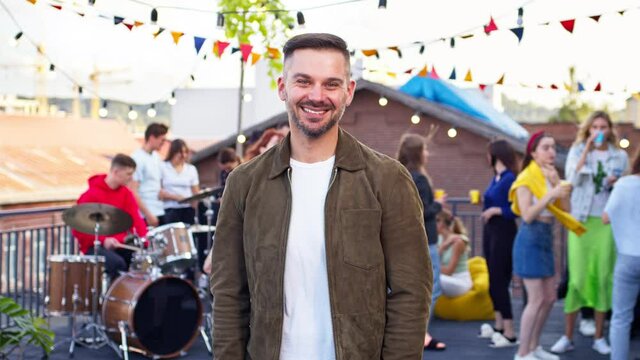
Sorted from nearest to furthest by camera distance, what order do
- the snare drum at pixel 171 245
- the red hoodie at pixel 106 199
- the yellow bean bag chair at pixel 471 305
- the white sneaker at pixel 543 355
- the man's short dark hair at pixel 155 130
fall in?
the white sneaker at pixel 543 355 < the snare drum at pixel 171 245 < the red hoodie at pixel 106 199 < the man's short dark hair at pixel 155 130 < the yellow bean bag chair at pixel 471 305

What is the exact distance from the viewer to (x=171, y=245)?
7.31 meters

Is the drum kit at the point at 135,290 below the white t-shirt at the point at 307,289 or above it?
below

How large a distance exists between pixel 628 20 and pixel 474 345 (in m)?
3.37

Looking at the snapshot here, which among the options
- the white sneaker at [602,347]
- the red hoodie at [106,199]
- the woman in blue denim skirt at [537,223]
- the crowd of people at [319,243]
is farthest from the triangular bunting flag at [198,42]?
the crowd of people at [319,243]

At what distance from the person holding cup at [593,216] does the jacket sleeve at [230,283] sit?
5.04 metres

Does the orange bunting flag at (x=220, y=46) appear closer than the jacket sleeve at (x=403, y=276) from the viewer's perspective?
No

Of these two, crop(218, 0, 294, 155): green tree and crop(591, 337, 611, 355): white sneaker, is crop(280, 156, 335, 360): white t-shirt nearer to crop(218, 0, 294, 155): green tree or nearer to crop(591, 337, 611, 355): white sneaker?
crop(591, 337, 611, 355): white sneaker

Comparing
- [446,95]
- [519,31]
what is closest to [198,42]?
[519,31]

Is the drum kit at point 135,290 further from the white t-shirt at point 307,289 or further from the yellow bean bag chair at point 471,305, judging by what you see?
the white t-shirt at point 307,289

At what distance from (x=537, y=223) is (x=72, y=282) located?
359cm

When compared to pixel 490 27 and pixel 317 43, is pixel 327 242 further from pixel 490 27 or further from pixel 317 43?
pixel 490 27

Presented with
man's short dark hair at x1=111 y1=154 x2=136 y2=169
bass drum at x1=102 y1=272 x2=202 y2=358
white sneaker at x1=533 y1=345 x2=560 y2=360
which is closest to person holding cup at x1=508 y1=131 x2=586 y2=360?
white sneaker at x1=533 y1=345 x2=560 y2=360

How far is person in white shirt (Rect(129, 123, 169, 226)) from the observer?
8811 mm

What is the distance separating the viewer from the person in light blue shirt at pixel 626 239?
5.61 metres
